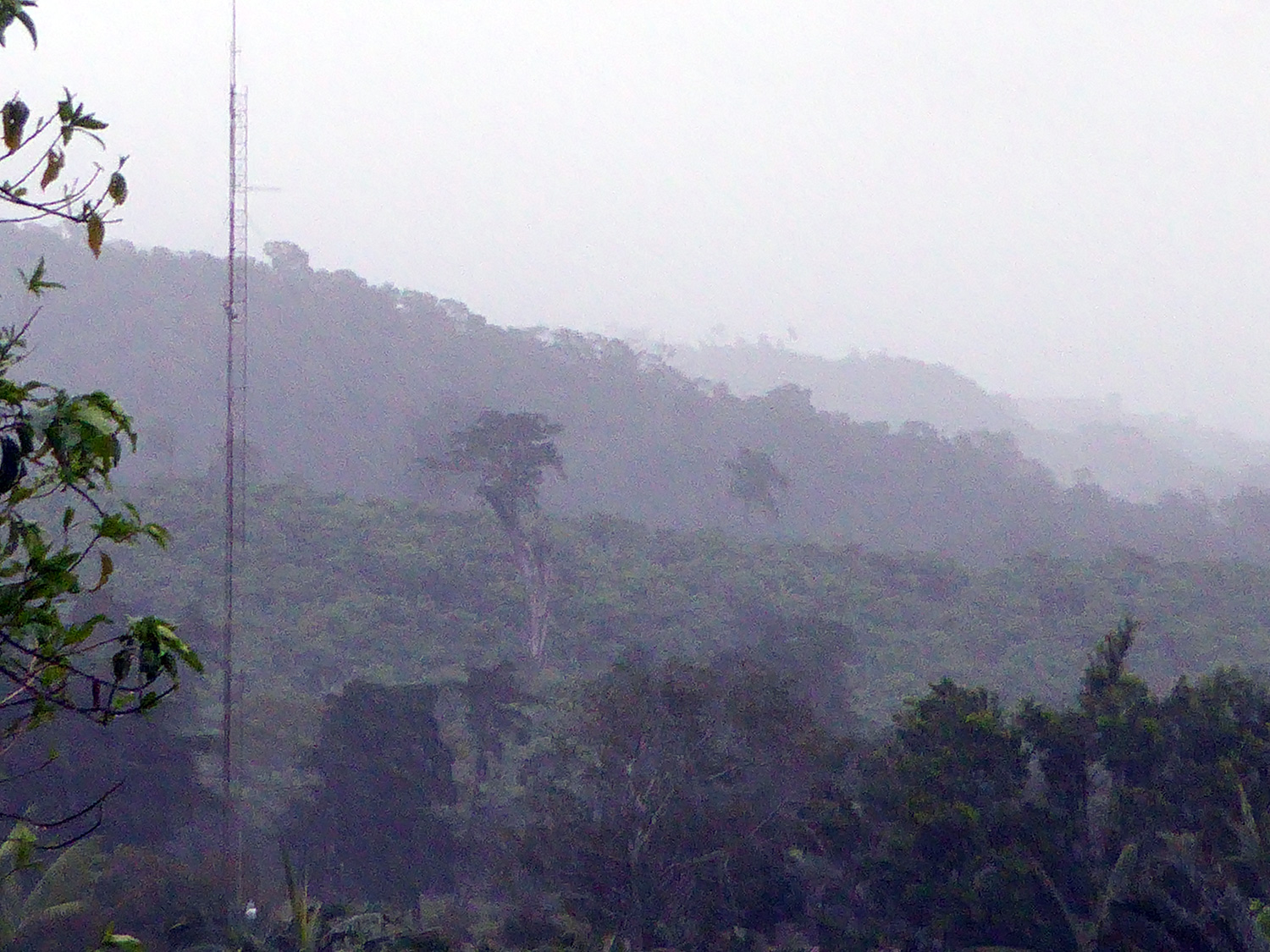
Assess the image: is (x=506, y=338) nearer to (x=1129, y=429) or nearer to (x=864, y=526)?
(x=864, y=526)

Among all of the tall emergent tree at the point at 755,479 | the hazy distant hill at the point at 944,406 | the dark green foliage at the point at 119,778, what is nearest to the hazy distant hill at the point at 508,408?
the tall emergent tree at the point at 755,479

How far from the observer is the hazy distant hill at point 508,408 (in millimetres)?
72875

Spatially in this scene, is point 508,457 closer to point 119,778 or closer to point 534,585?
point 534,585

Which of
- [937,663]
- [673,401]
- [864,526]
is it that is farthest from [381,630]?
[673,401]

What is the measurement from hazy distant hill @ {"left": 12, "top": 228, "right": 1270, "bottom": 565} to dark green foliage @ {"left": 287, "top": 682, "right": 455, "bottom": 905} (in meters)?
39.0

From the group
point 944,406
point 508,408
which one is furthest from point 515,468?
point 944,406

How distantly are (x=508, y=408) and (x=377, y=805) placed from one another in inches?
2382

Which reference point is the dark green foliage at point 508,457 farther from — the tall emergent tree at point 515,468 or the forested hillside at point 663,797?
the forested hillside at point 663,797

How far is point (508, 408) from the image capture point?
82.8 m

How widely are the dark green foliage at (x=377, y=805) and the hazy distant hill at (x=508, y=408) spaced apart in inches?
1536

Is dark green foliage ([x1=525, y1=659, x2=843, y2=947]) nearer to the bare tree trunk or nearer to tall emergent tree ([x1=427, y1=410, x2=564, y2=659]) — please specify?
the bare tree trunk

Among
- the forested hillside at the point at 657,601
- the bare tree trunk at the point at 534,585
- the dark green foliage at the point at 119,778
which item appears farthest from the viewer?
the bare tree trunk at the point at 534,585

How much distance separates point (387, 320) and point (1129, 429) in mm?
122156

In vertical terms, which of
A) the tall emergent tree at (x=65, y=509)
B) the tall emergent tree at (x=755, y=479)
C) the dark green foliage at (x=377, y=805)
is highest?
the tall emergent tree at (x=65, y=509)
